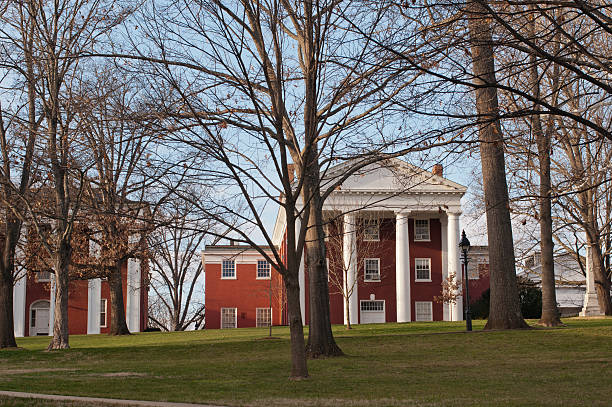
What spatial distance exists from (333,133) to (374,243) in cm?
3709

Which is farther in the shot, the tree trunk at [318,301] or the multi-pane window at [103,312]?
the multi-pane window at [103,312]

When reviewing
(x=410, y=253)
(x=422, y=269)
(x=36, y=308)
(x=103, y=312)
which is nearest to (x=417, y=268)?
(x=422, y=269)

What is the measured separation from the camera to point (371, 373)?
13734 millimetres

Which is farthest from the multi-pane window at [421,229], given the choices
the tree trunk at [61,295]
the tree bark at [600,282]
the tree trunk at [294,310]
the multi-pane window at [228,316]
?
the tree trunk at [294,310]

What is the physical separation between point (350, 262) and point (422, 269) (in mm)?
12853

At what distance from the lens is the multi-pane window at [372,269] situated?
50.3 metres

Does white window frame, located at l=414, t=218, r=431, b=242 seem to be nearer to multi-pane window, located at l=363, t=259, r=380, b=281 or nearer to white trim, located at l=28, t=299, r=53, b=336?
multi-pane window, located at l=363, t=259, r=380, b=281

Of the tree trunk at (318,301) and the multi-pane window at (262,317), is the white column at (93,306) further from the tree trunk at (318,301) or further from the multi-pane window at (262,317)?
the tree trunk at (318,301)

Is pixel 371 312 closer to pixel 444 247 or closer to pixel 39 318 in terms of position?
pixel 444 247

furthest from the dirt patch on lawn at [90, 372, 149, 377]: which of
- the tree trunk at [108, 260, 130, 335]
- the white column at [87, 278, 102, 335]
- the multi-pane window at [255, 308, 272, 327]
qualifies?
the multi-pane window at [255, 308, 272, 327]

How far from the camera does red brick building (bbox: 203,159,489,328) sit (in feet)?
152

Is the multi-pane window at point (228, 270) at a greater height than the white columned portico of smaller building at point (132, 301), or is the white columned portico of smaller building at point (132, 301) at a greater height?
the multi-pane window at point (228, 270)

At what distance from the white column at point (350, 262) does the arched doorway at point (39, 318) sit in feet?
71.9

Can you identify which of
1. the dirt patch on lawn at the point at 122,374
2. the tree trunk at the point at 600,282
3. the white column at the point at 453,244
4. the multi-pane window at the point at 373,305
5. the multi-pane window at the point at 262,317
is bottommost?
the multi-pane window at the point at 262,317
